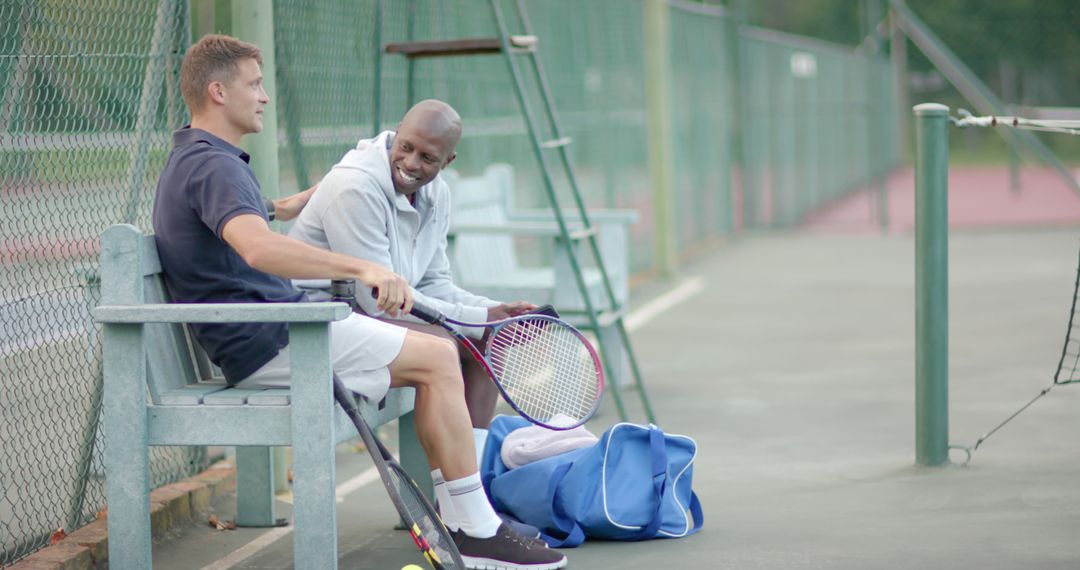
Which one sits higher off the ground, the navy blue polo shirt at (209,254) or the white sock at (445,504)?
the navy blue polo shirt at (209,254)

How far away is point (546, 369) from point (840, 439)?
7.20 ft

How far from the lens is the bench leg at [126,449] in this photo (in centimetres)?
420

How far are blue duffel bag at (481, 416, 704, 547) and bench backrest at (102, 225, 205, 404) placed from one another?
1108 mm

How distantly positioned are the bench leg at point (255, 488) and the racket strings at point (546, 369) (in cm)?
101

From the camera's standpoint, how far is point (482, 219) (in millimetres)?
7898

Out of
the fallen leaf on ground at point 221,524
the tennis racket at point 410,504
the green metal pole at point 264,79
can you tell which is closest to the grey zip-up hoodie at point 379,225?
the tennis racket at point 410,504

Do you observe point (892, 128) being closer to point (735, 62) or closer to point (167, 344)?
point (735, 62)

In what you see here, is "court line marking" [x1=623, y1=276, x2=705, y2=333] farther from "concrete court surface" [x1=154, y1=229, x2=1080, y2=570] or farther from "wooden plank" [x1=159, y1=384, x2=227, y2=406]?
"wooden plank" [x1=159, y1=384, x2=227, y2=406]

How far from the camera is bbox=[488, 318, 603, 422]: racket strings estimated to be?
187 inches

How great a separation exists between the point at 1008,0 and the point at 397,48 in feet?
113

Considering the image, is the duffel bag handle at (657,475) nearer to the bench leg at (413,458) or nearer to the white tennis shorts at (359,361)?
the bench leg at (413,458)

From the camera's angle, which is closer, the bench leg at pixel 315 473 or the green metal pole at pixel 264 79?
the bench leg at pixel 315 473

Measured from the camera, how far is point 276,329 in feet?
14.5

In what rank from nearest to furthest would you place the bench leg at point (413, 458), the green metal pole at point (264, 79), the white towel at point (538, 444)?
the white towel at point (538, 444) < the bench leg at point (413, 458) < the green metal pole at point (264, 79)
